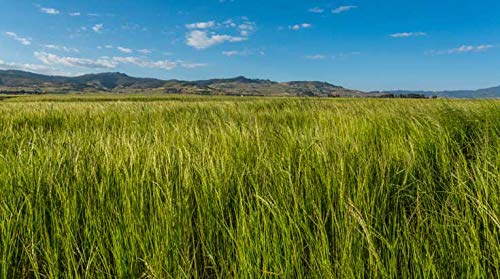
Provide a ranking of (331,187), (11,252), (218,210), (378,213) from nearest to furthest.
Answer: (11,252) < (378,213) < (218,210) < (331,187)

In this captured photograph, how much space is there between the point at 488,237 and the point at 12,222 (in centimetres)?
196

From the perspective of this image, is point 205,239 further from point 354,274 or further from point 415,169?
point 415,169

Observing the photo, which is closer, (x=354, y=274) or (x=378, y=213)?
(x=354, y=274)

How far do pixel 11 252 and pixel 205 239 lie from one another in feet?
2.57

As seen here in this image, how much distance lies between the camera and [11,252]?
1274 millimetres

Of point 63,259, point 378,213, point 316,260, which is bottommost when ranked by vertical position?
point 63,259

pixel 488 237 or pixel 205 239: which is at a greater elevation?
pixel 488 237

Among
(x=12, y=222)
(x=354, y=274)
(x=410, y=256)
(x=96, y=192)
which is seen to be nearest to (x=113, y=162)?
(x=96, y=192)

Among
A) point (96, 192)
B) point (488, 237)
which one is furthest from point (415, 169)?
point (96, 192)

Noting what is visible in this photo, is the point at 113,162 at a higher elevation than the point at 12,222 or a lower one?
higher

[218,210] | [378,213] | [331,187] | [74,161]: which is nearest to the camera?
Result: [378,213]

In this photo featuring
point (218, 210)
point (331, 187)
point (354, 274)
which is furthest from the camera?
point (331, 187)

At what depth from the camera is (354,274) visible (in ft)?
3.60

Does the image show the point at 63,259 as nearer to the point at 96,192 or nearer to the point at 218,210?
the point at 96,192
